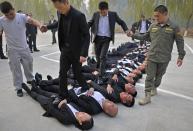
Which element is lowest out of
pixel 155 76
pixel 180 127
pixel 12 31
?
pixel 180 127

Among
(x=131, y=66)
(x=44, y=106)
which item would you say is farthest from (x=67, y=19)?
(x=131, y=66)

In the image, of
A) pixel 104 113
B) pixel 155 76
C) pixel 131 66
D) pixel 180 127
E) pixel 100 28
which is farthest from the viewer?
pixel 131 66

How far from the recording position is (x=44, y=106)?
5828 mm

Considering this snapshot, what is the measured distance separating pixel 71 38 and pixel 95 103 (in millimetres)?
1123

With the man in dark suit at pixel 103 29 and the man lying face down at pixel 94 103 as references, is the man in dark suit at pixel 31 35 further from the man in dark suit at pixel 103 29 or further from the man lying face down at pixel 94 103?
the man lying face down at pixel 94 103

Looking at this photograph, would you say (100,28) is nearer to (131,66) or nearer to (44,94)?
(131,66)

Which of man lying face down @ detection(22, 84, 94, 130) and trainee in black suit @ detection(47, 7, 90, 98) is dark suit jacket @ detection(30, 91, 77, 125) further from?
trainee in black suit @ detection(47, 7, 90, 98)

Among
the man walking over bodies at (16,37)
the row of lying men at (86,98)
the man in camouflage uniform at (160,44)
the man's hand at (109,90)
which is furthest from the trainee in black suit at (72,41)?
the man in camouflage uniform at (160,44)

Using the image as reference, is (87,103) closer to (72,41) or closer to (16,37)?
(72,41)

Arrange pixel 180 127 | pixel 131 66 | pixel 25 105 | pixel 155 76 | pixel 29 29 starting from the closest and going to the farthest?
pixel 180 127
pixel 25 105
pixel 155 76
pixel 131 66
pixel 29 29

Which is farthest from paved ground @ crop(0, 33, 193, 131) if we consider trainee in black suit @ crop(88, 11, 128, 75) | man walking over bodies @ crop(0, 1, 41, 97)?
trainee in black suit @ crop(88, 11, 128, 75)

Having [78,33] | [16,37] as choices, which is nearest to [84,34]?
[78,33]

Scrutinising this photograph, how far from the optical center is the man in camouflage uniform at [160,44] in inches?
244

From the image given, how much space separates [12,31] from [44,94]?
138 cm
